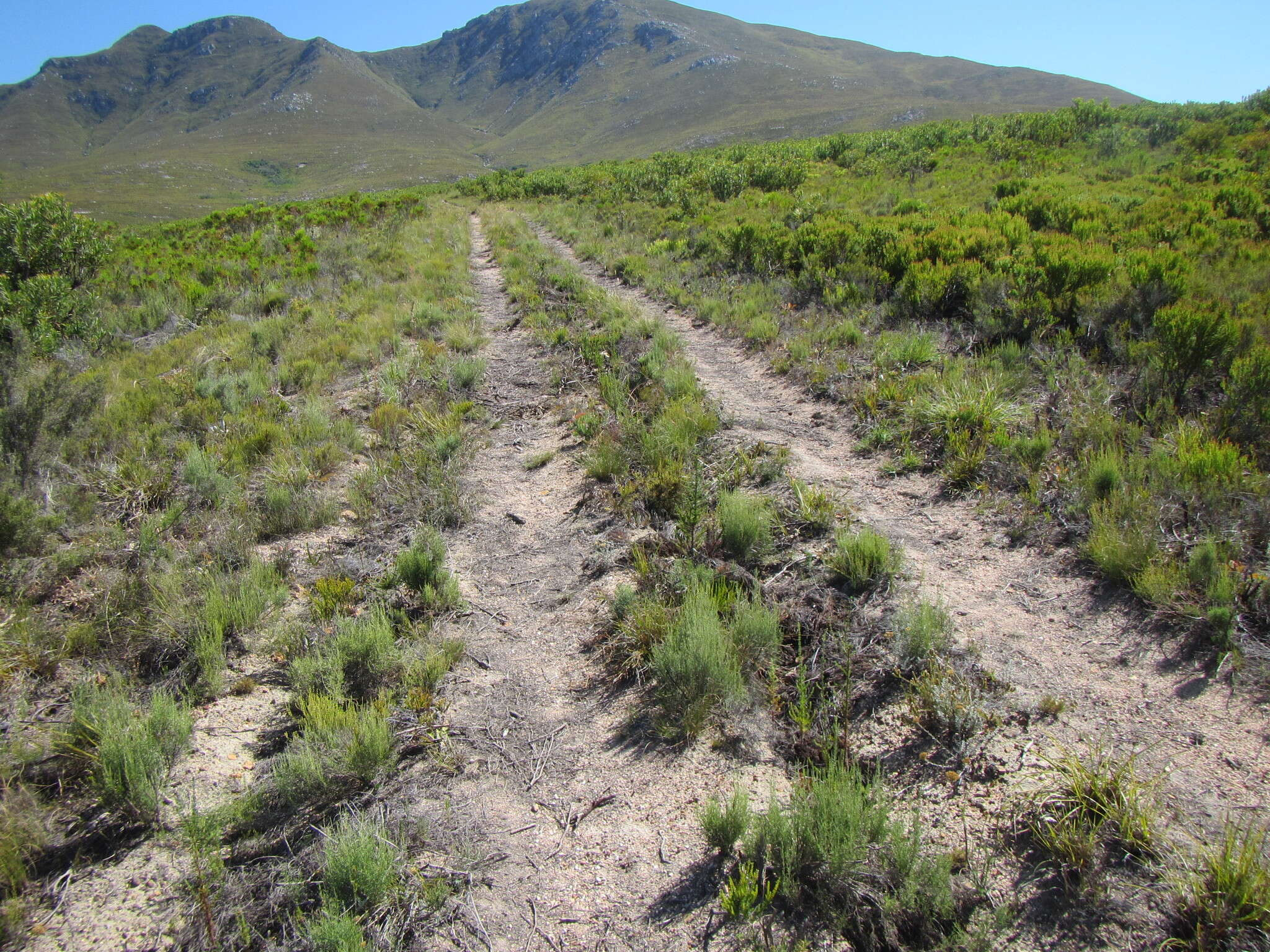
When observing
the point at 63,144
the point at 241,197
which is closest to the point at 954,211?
the point at 241,197

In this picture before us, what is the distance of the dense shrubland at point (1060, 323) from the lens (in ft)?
13.0

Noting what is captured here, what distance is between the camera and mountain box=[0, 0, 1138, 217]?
9850 cm

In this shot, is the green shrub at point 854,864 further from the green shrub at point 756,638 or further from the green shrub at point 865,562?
the green shrub at point 865,562

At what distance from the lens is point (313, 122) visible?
160 m

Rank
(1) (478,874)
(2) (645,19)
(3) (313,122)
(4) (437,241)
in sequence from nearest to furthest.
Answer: (1) (478,874) → (4) (437,241) → (3) (313,122) → (2) (645,19)

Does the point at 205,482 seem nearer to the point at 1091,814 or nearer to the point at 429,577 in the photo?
the point at 429,577

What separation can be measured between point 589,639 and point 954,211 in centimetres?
1318

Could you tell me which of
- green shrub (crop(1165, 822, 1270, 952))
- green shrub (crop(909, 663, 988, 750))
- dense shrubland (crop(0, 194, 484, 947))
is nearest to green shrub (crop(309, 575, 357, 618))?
dense shrubland (crop(0, 194, 484, 947))

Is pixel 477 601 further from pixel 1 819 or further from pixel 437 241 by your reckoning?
pixel 437 241

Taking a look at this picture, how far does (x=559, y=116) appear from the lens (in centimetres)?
15462

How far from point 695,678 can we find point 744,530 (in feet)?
4.65

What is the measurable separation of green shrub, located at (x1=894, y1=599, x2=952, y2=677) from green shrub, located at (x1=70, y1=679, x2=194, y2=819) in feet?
12.1

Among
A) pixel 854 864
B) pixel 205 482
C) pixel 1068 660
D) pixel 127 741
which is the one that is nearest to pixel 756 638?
pixel 854 864

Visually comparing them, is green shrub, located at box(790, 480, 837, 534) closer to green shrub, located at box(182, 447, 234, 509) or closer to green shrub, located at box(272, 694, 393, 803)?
green shrub, located at box(272, 694, 393, 803)
